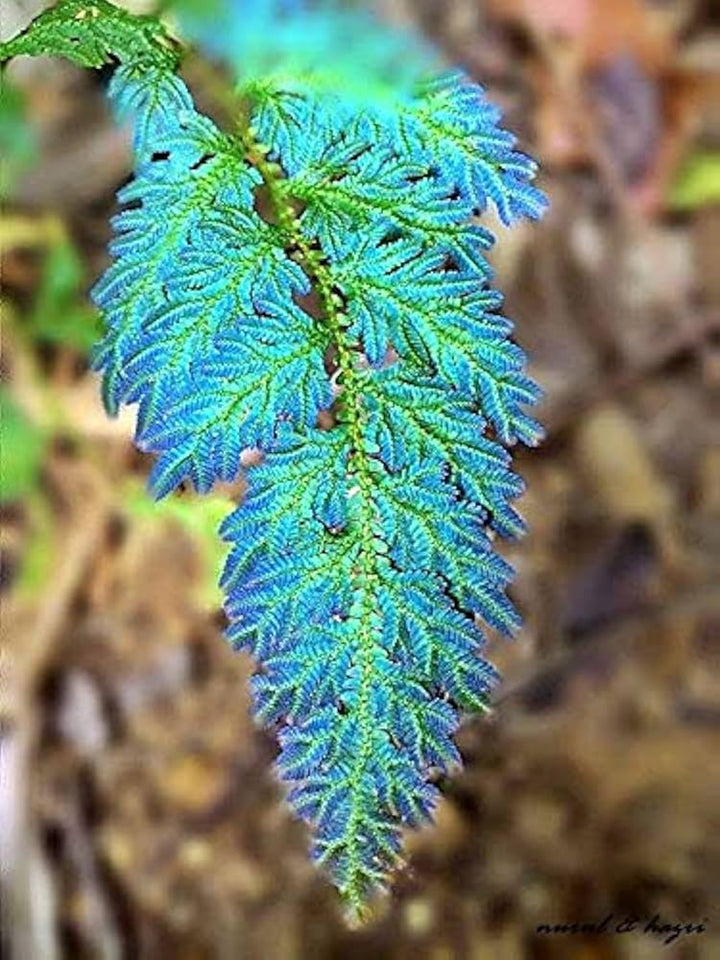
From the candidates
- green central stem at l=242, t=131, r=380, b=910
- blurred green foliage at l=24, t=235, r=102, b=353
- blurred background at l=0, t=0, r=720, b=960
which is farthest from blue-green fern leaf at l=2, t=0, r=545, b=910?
blurred green foliage at l=24, t=235, r=102, b=353

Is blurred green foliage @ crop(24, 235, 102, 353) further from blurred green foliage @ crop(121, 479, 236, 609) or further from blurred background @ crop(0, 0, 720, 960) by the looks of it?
blurred green foliage @ crop(121, 479, 236, 609)

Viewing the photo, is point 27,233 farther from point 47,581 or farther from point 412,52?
point 412,52

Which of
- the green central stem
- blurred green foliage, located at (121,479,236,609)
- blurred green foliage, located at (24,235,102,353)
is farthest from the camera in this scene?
blurred green foliage, located at (24,235,102,353)

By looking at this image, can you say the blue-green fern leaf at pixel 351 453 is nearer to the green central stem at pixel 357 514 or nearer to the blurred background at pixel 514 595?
the green central stem at pixel 357 514

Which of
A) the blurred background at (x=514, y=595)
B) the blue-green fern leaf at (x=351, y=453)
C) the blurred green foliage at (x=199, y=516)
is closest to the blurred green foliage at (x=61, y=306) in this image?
the blurred background at (x=514, y=595)

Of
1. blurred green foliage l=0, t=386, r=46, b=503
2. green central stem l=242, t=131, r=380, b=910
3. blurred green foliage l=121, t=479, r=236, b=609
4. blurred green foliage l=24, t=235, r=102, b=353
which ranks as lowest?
green central stem l=242, t=131, r=380, b=910

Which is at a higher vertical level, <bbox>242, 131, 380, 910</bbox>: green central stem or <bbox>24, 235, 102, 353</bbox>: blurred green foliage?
<bbox>24, 235, 102, 353</bbox>: blurred green foliage

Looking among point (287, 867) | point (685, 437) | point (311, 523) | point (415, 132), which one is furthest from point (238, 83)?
point (685, 437)
